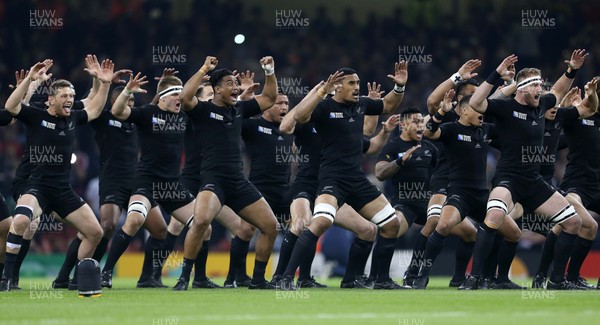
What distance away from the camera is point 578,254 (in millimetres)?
16406

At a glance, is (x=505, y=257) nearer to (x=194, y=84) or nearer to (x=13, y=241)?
(x=194, y=84)

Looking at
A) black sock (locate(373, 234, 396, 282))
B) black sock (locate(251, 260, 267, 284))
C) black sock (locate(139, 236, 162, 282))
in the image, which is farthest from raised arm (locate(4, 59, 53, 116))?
black sock (locate(373, 234, 396, 282))

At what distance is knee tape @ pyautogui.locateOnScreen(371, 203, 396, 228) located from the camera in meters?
16.1

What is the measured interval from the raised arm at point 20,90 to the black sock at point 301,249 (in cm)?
408

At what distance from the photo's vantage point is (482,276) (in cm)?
1680

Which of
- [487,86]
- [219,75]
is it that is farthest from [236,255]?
[487,86]

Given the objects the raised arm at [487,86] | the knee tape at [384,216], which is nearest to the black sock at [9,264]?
the knee tape at [384,216]

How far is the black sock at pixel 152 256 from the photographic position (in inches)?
684

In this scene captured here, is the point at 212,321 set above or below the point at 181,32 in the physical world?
below

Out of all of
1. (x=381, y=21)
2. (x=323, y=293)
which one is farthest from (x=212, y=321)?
(x=381, y=21)

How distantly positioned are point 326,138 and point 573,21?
16484mm

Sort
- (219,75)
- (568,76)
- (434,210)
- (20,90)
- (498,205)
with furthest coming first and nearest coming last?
(434,210), (568,76), (498,205), (219,75), (20,90)

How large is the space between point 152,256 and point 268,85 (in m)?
3.58

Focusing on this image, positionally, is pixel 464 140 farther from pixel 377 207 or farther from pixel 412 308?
pixel 412 308
